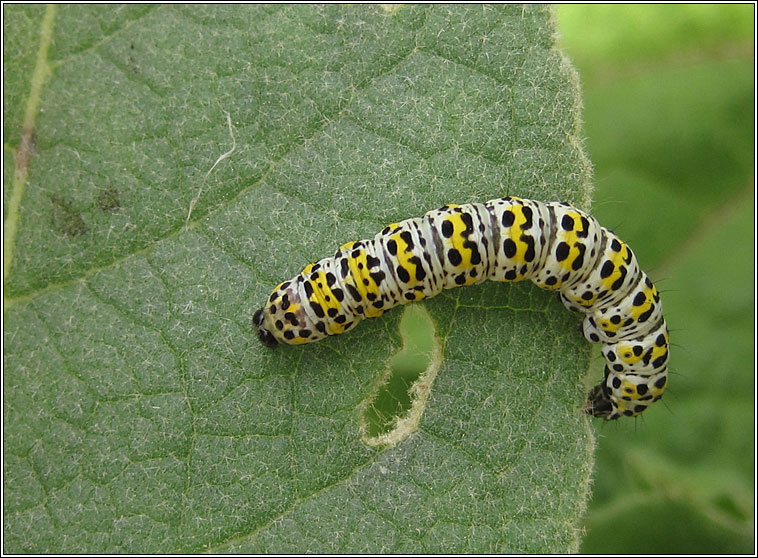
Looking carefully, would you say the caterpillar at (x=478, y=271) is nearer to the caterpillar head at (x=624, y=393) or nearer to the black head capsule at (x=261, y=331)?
the black head capsule at (x=261, y=331)

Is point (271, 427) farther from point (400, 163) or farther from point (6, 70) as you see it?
point (6, 70)

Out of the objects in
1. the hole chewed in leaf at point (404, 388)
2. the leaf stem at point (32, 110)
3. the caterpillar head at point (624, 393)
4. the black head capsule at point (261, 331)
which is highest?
the leaf stem at point (32, 110)

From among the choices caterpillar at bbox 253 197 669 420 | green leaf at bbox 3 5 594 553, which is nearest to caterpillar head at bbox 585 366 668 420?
caterpillar at bbox 253 197 669 420

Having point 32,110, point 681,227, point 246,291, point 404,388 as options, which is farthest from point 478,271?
point 32,110

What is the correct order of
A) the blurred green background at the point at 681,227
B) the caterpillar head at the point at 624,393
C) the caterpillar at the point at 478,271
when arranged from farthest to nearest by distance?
1. the blurred green background at the point at 681,227
2. the caterpillar head at the point at 624,393
3. the caterpillar at the point at 478,271

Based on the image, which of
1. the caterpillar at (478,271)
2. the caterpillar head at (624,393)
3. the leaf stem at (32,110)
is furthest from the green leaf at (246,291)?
the caterpillar head at (624,393)

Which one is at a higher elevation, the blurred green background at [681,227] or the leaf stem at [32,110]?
the leaf stem at [32,110]

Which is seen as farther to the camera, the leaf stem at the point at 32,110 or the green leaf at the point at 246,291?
the leaf stem at the point at 32,110

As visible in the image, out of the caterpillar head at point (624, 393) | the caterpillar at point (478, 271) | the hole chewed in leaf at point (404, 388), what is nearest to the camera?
the caterpillar at point (478, 271)

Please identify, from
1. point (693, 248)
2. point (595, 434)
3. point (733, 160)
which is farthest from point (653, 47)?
point (595, 434)
